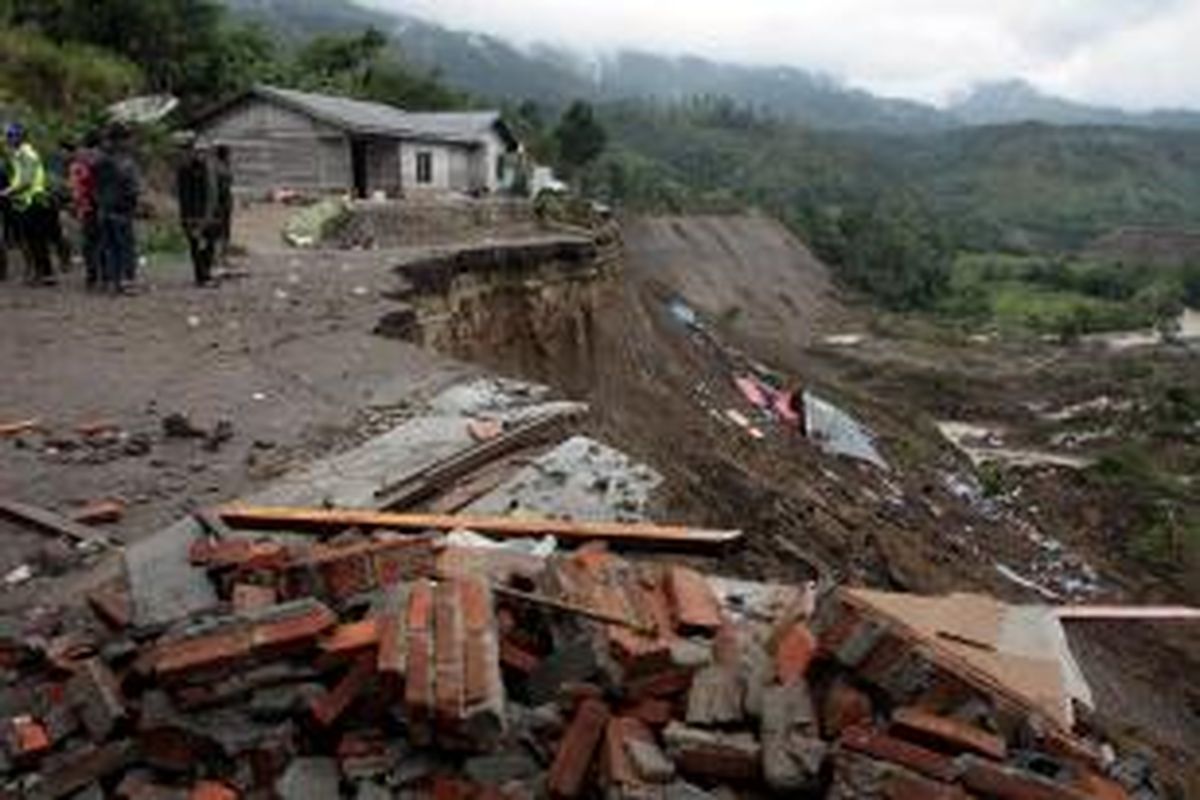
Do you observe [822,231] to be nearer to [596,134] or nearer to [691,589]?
[596,134]

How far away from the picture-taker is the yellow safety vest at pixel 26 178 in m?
13.0

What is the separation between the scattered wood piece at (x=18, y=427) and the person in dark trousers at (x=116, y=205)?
479 centimetres

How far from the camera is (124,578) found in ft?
19.1

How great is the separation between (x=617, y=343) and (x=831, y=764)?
17247 mm

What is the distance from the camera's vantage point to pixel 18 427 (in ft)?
27.5

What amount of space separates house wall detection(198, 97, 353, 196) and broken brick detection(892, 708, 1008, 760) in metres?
28.5

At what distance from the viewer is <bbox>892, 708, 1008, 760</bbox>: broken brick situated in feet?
14.0

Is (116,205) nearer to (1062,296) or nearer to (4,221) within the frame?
(4,221)

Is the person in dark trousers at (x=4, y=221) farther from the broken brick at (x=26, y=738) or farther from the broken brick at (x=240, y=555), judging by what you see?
the broken brick at (x=26, y=738)

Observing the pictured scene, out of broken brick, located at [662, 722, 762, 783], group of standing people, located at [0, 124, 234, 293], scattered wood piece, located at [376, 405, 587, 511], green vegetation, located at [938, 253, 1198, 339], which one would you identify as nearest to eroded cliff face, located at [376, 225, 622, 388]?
group of standing people, located at [0, 124, 234, 293]

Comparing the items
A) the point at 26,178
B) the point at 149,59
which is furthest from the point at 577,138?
the point at 26,178

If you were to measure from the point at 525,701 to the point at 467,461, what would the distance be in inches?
120

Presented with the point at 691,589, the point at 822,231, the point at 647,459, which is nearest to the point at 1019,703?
the point at 691,589

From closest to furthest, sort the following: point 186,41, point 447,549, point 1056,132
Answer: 1. point 447,549
2. point 186,41
3. point 1056,132
